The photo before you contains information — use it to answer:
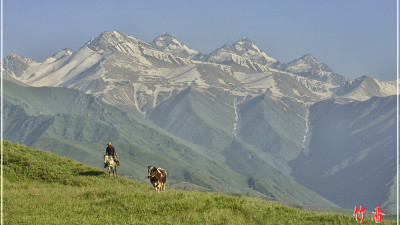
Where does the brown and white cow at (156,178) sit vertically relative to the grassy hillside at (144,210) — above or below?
above

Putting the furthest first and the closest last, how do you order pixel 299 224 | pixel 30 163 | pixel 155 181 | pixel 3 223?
pixel 30 163 < pixel 155 181 < pixel 299 224 < pixel 3 223

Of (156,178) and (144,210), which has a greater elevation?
(156,178)

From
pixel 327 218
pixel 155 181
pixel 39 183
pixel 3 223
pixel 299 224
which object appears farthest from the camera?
pixel 39 183

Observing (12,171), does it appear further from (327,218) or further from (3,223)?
(327,218)

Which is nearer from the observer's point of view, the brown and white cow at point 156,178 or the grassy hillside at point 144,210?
the grassy hillside at point 144,210

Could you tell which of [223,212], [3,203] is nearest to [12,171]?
[3,203]

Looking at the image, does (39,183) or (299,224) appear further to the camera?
(39,183)

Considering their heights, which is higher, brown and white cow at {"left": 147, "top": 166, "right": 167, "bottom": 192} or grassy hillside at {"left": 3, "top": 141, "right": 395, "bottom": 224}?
brown and white cow at {"left": 147, "top": 166, "right": 167, "bottom": 192}

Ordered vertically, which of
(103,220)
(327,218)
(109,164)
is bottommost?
(103,220)

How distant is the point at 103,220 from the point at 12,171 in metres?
29.5

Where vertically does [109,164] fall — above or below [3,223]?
above

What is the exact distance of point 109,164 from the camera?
182ft

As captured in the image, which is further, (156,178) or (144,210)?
(156,178)

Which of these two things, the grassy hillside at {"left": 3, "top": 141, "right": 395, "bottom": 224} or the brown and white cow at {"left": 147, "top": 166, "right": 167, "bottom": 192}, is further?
the brown and white cow at {"left": 147, "top": 166, "right": 167, "bottom": 192}
